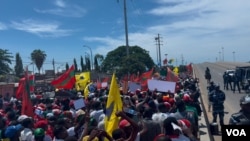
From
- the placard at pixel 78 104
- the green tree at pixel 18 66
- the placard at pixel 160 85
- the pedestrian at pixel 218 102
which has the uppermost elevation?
the green tree at pixel 18 66

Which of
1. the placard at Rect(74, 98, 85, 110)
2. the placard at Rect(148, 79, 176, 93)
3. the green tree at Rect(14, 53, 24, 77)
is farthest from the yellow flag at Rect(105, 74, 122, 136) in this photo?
the green tree at Rect(14, 53, 24, 77)

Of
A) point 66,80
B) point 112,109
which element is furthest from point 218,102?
point 112,109

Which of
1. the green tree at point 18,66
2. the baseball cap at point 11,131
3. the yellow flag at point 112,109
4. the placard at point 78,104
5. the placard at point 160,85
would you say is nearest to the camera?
the yellow flag at point 112,109

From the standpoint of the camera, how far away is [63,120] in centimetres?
737

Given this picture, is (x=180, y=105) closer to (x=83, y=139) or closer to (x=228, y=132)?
(x=83, y=139)

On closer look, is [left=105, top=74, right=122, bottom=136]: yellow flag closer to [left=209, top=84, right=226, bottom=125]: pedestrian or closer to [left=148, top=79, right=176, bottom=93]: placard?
[left=148, top=79, right=176, bottom=93]: placard

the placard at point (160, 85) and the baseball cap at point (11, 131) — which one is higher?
the placard at point (160, 85)

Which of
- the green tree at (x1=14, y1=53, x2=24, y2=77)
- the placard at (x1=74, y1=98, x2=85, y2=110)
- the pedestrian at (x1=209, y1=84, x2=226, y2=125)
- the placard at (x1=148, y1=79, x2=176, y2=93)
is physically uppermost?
the green tree at (x1=14, y1=53, x2=24, y2=77)

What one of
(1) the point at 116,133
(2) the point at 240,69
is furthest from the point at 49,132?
(2) the point at 240,69

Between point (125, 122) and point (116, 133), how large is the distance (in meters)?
0.43

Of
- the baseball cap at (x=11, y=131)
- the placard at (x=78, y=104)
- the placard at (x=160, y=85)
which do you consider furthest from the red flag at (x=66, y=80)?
the baseball cap at (x=11, y=131)

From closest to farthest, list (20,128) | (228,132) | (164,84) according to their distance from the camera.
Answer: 1. (228,132)
2. (20,128)
3. (164,84)

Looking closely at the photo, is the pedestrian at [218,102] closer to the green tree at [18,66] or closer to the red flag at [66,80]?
the red flag at [66,80]

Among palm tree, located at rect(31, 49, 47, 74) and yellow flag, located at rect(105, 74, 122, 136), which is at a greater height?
palm tree, located at rect(31, 49, 47, 74)
